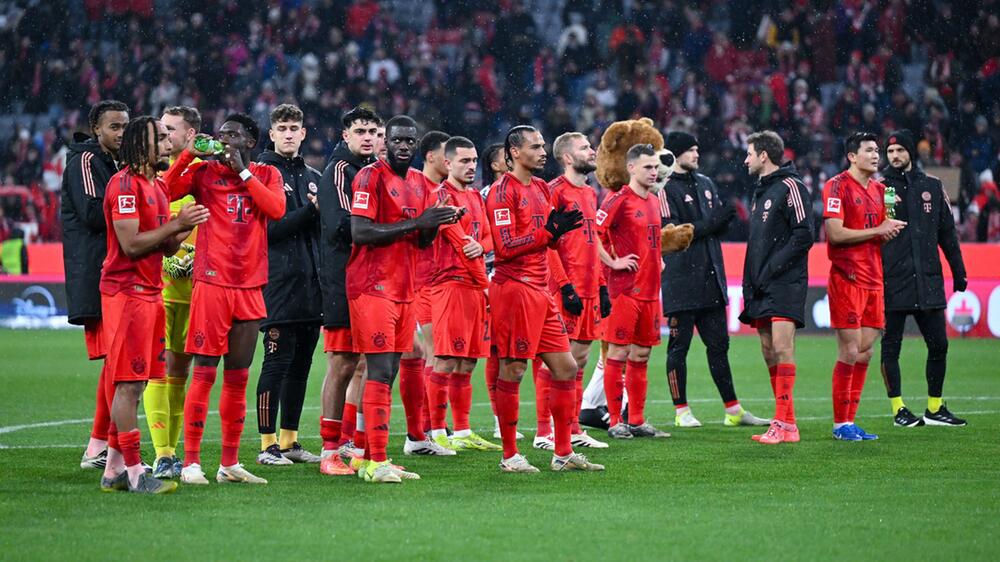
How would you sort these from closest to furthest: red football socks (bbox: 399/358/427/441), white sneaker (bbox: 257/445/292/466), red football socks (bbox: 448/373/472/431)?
white sneaker (bbox: 257/445/292/466) → red football socks (bbox: 399/358/427/441) → red football socks (bbox: 448/373/472/431)

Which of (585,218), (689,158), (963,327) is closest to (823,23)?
(963,327)

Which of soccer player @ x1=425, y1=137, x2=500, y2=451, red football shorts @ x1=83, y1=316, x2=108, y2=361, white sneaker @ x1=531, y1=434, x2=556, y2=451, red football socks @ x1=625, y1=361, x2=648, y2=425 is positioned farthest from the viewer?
red football socks @ x1=625, y1=361, x2=648, y2=425

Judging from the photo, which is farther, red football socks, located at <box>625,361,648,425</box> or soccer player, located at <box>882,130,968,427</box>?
soccer player, located at <box>882,130,968,427</box>

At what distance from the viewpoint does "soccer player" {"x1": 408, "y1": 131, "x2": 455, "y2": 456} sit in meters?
9.27

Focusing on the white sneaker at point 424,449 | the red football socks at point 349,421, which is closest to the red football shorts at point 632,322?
the white sneaker at point 424,449

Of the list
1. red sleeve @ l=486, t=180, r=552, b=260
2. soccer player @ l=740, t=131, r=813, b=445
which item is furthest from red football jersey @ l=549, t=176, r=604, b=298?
red sleeve @ l=486, t=180, r=552, b=260

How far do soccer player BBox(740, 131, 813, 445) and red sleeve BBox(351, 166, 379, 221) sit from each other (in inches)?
139

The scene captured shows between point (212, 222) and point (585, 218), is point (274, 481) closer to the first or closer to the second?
point (212, 222)

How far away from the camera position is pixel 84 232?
25.9 ft

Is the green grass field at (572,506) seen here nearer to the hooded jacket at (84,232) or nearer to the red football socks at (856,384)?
the red football socks at (856,384)

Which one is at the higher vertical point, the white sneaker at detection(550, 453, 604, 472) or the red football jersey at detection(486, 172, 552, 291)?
the red football jersey at detection(486, 172, 552, 291)

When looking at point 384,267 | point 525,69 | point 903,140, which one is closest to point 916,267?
point 903,140

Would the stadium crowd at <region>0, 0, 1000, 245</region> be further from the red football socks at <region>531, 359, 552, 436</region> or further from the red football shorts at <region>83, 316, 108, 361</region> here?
the red football shorts at <region>83, 316, 108, 361</region>

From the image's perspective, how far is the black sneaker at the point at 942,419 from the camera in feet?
35.7
